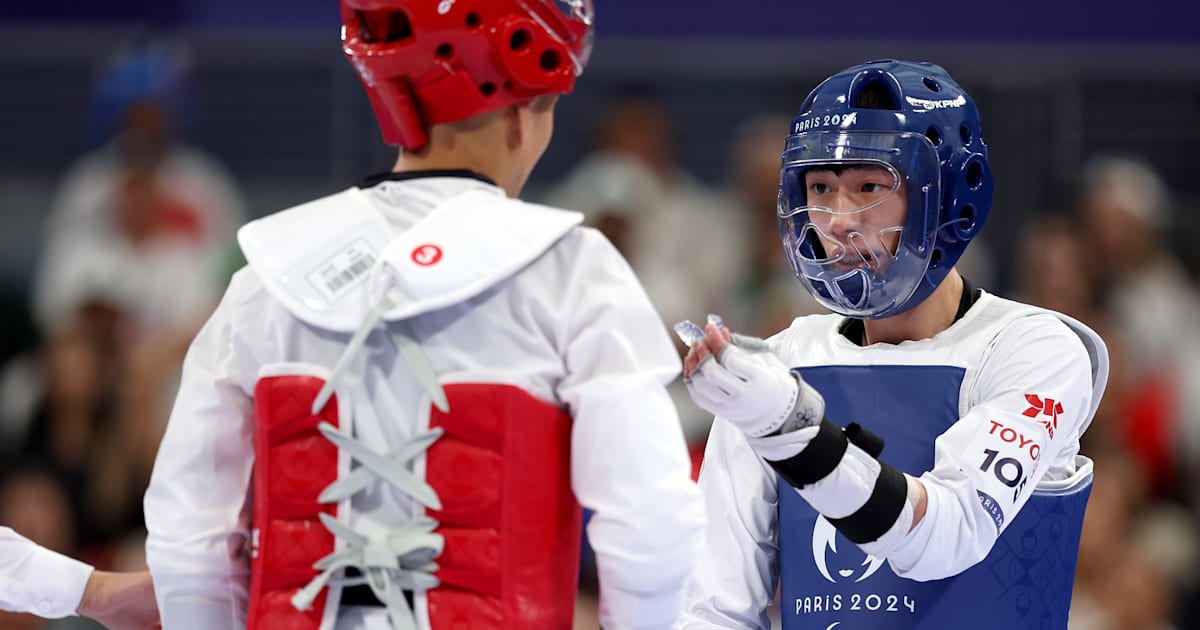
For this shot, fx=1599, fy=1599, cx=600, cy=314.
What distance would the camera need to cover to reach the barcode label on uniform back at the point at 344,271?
3236 millimetres

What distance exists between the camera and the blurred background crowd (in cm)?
800

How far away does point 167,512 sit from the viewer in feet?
10.9

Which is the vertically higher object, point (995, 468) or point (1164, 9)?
point (995, 468)

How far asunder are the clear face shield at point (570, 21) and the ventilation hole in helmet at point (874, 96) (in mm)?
668

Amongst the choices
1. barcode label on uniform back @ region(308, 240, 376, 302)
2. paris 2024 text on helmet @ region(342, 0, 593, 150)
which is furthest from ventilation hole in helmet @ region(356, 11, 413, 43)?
barcode label on uniform back @ region(308, 240, 376, 302)

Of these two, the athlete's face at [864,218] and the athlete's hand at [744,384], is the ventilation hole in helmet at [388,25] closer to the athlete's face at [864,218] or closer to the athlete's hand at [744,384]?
the athlete's hand at [744,384]

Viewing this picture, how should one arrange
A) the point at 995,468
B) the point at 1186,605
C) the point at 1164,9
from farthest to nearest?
the point at 1164,9 < the point at 1186,605 < the point at 995,468

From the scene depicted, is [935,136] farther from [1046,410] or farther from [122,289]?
[122,289]

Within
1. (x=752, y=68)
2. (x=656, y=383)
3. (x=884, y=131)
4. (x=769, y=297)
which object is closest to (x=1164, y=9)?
(x=752, y=68)

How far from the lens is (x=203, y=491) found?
3.33 metres

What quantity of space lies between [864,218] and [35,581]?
6.66ft

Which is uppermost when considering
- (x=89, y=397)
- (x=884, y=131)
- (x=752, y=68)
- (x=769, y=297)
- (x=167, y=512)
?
(x=884, y=131)

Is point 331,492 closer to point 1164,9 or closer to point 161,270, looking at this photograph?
point 161,270

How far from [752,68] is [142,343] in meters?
3.94
